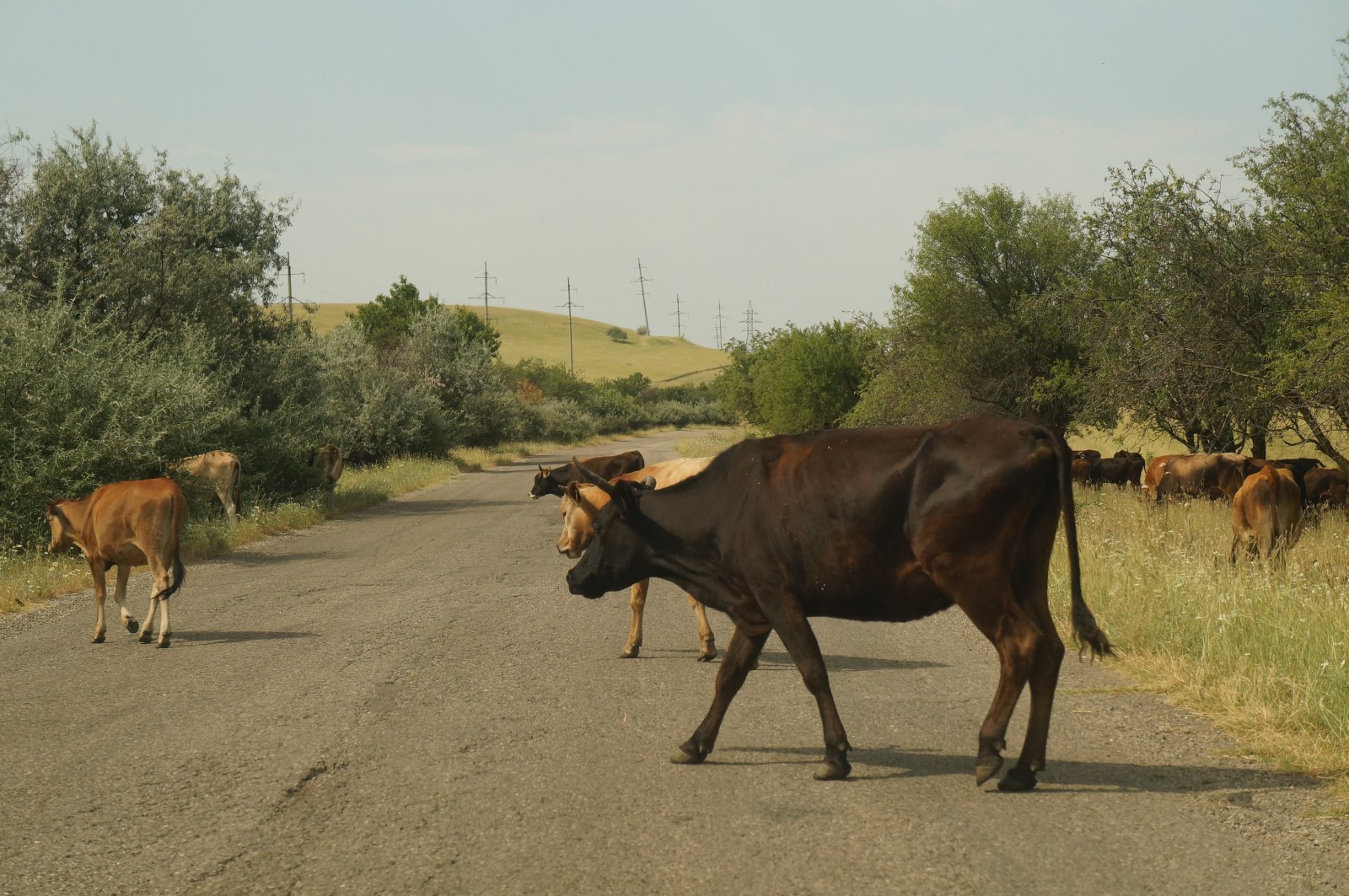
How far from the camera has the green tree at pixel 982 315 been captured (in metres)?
25.7

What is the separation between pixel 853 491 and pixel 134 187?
21.9m

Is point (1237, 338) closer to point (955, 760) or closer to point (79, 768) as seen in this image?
point (955, 760)

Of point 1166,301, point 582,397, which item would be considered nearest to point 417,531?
point 1166,301

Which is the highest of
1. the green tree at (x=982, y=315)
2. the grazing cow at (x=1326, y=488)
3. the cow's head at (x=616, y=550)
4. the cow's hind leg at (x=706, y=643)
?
the green tree at (x=982, y=315)

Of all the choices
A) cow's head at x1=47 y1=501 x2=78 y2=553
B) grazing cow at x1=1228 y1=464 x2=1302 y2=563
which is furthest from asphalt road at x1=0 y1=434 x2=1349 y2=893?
grazing cow at x1=1228 y1=464 x2=1302 y2=563

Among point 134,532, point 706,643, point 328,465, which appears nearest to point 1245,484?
point 706,643

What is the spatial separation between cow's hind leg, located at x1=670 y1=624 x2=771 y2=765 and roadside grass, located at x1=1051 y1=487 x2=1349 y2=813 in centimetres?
263

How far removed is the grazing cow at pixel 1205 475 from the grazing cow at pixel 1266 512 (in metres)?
5.09

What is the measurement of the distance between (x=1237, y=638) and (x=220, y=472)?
16.4m

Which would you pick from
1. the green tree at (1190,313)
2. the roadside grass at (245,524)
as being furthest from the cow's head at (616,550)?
the green tree at (1190,313)

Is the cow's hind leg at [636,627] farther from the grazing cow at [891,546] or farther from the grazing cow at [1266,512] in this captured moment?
the grazing cow at [1266,512]

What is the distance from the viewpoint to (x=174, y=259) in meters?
23.7

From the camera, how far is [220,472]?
66.1ft

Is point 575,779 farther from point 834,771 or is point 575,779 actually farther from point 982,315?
point 982,315
